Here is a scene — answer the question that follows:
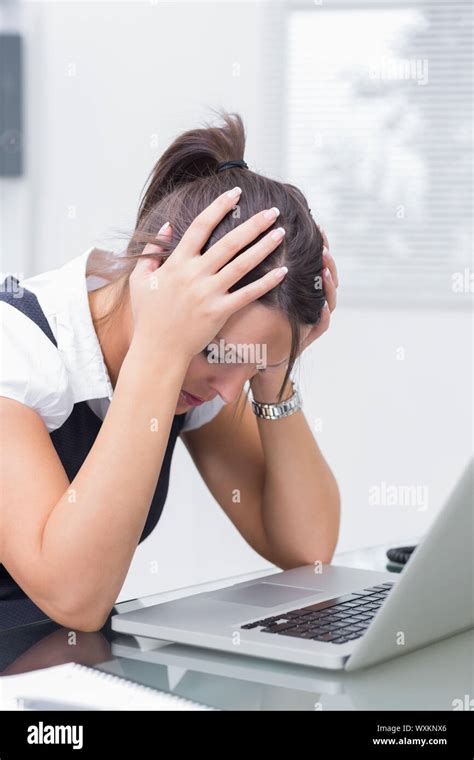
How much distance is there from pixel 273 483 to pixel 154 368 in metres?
0.40

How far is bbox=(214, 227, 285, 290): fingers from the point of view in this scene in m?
1.00

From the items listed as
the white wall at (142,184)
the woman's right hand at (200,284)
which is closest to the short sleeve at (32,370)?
the woman's right hand at (200,284)

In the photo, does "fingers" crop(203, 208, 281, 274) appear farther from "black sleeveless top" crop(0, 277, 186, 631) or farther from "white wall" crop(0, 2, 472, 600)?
"white wall" crop(0, 2, 472, 600)

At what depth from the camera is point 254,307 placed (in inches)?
40.9

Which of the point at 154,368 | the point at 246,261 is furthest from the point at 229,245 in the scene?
the point at 154,368

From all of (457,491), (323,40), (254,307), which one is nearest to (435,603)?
(457,491)

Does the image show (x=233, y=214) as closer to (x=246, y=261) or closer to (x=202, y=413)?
(x=246, y=261)

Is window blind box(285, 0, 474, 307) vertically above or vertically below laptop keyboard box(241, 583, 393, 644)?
above

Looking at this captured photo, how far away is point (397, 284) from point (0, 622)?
202cm

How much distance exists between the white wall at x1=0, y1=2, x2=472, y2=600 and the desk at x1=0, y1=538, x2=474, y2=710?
2.04 m

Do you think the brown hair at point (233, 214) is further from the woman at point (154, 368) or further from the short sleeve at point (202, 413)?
the short sleeve at point (202, 413)

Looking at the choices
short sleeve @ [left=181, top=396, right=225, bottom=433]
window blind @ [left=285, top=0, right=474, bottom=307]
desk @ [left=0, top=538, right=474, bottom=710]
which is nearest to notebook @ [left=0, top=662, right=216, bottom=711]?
desk @ [left=0, top=538, right=474, bottom=710]
